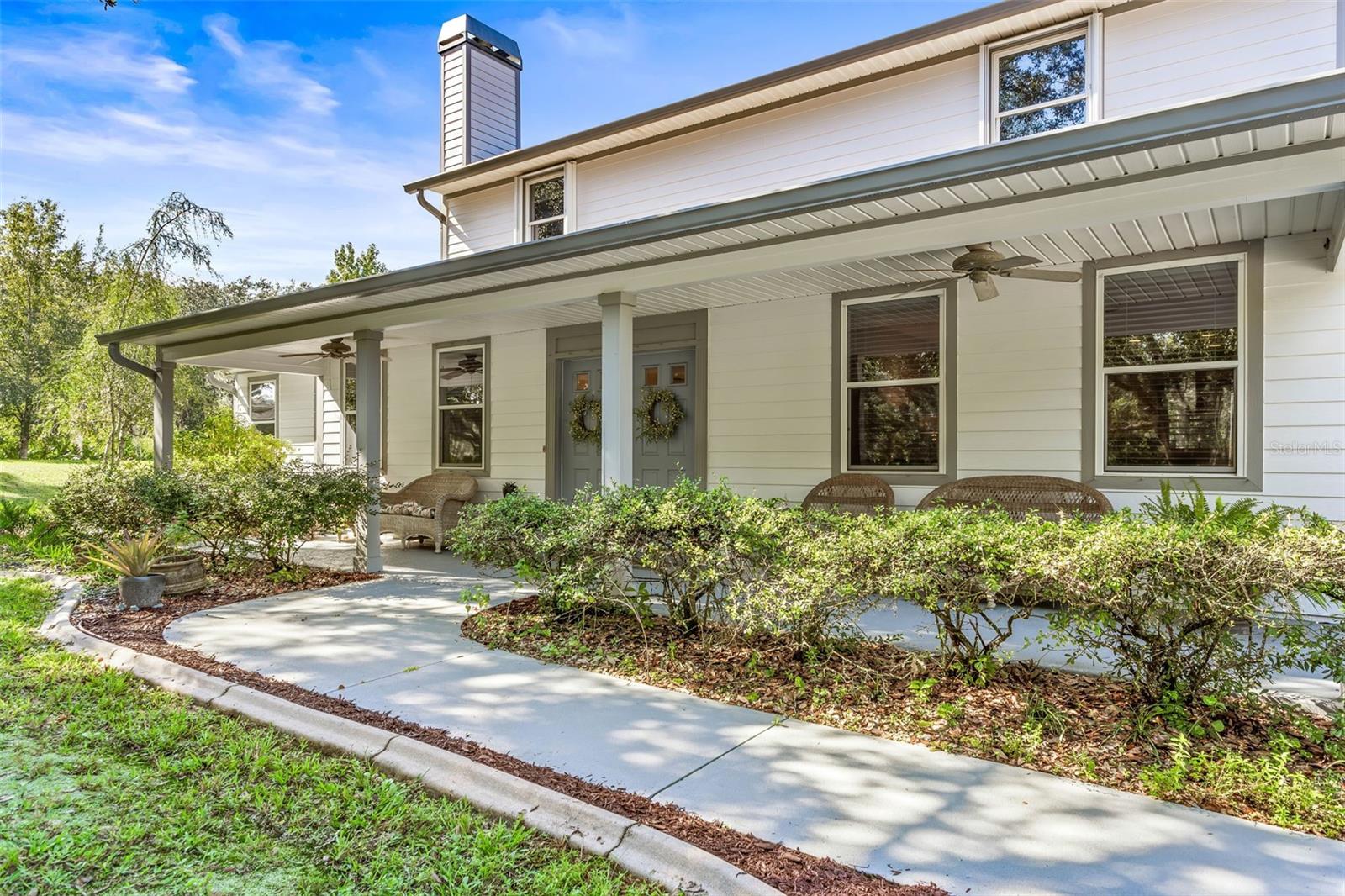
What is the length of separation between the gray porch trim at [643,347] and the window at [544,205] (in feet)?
4.77

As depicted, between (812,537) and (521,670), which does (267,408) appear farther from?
(812,537)

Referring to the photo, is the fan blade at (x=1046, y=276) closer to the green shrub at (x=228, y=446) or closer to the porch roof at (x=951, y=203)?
the porch roof at (x=951, y=203)

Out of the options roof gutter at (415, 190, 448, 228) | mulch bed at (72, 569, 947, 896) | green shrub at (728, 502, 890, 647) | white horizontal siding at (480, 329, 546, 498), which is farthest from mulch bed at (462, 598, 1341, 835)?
roof gutter at (415, 190, 448, 228)

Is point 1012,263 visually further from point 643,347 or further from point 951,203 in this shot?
point 643,347

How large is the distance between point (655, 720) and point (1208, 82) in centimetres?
626

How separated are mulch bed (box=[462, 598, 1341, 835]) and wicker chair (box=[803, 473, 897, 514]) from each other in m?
2.27

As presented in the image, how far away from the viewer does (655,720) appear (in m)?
3.54

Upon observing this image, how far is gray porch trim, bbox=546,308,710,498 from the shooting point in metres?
7.90

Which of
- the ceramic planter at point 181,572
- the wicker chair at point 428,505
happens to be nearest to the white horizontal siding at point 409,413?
the wicker chair at point 428,505

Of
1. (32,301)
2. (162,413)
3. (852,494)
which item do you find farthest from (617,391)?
(32,301)

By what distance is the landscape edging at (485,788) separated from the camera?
223 cm

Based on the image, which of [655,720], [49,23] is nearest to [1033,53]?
[655,720]

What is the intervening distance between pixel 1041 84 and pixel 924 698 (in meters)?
5.60

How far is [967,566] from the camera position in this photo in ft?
11.3
